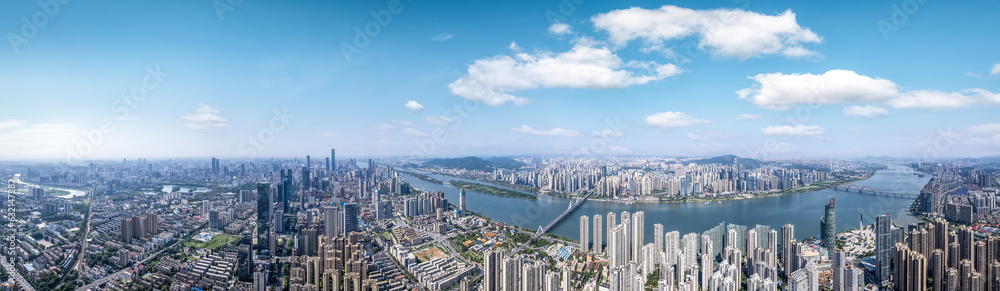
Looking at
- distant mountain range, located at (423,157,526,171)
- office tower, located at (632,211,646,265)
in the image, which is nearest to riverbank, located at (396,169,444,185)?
distant mountain range, located at (423,157,526,171)

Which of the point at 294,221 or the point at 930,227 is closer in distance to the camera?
the point at 930,227

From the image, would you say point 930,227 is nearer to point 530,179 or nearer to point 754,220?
point 754,220

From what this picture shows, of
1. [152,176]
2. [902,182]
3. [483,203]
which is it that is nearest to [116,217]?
[152,176]

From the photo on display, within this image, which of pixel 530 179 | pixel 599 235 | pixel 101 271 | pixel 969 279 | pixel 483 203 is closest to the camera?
pixel 969 279

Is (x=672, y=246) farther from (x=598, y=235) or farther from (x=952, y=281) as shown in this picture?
(x=952, y=281)

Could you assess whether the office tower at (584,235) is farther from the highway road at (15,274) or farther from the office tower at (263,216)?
the highway road at (15,274)

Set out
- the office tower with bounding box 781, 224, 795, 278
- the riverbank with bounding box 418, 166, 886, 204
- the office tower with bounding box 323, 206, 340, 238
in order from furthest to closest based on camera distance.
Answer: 1. the riverbank with bounding box 418, 166, 886, 204
2. the office tower with bounding box 323, 206, 340, 238
3. the office tower with bounding box 781, 224, 795, 278

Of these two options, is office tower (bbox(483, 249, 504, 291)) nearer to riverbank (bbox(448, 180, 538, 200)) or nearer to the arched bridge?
riverbank (bbox(448, 180, 538, 200))

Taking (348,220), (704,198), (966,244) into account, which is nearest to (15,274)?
(348,220)
